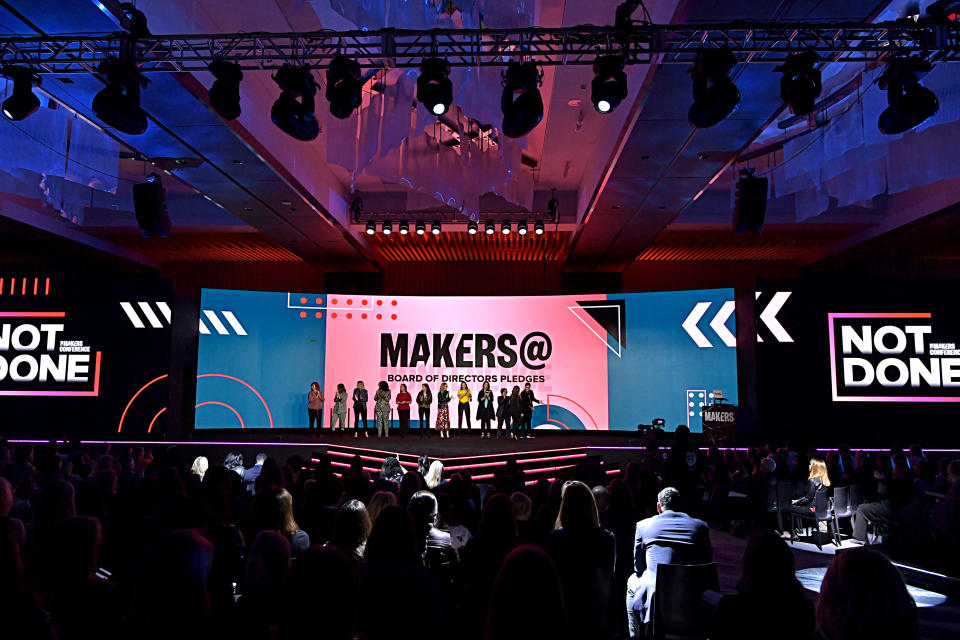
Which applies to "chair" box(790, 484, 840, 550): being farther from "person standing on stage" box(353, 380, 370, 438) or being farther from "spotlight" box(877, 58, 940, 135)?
"person standing on stage" box(353, 380, 370, 438)

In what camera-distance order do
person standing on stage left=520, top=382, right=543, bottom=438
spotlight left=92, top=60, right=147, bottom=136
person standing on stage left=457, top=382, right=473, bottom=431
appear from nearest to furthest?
spotlight left=92, top=60, right=147, bottom=136, person standing on stage left=520, top=382, right=543, bottom=438, person standing on stage left=457, top=382, right=473, bottom=431

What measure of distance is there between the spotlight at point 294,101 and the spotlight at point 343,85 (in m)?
0.24

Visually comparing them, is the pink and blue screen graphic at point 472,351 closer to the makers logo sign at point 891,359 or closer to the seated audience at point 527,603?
the makers logo sign at point 891,359

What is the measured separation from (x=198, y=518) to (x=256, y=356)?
11521 mm

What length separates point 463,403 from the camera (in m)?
14.1

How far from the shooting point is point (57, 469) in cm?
571

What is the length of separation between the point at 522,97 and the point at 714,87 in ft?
5.17

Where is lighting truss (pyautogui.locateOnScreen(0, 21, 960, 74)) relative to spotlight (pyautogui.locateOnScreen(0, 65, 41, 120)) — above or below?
above

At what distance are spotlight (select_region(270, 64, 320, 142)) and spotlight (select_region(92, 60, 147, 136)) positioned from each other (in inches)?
45.4

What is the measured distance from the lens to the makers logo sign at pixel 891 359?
40.0ft

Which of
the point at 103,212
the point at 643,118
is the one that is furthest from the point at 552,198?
the point at 103,212

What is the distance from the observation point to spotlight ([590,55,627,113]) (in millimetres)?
5254

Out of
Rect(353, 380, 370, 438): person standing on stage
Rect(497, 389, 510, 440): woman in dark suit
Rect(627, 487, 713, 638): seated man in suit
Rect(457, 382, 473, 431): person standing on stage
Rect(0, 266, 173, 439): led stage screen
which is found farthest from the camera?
Rect(457, 382, 473, 431): person standing on stage

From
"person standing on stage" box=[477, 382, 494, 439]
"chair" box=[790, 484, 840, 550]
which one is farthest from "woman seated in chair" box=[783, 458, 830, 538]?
"person standing on stage" box=[477, 382, 494, 439]
